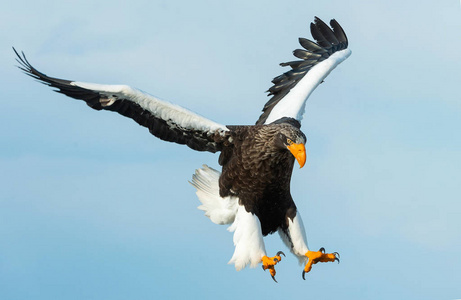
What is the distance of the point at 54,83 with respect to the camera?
10.6 meters

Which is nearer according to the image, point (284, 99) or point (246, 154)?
point (246, 154)

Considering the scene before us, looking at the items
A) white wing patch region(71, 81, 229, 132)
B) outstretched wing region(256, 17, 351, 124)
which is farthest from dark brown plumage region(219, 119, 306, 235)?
outstretched wing region(256, 17, 351, 124)

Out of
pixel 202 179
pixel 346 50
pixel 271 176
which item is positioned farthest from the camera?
pixel 346 50

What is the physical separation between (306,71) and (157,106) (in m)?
2.92

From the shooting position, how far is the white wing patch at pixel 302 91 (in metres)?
11.6

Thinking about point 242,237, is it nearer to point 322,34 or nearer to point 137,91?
point 137,91

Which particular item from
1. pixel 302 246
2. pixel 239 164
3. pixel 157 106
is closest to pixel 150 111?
pixel 157 106

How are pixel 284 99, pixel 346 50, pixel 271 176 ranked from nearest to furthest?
pixel 271 176, pixel 284 99, pixel 346 50

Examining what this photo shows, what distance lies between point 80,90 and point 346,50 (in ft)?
14.6

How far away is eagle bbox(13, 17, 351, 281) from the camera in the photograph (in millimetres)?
10211

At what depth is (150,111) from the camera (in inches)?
422

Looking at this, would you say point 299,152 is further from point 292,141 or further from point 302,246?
point 302,246

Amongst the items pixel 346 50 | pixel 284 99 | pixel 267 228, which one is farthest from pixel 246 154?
pixel 346 50

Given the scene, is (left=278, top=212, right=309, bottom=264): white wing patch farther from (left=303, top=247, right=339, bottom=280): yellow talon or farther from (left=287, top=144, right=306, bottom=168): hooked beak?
(left=287, top=144, right=306, bottom=168): hooked beak
